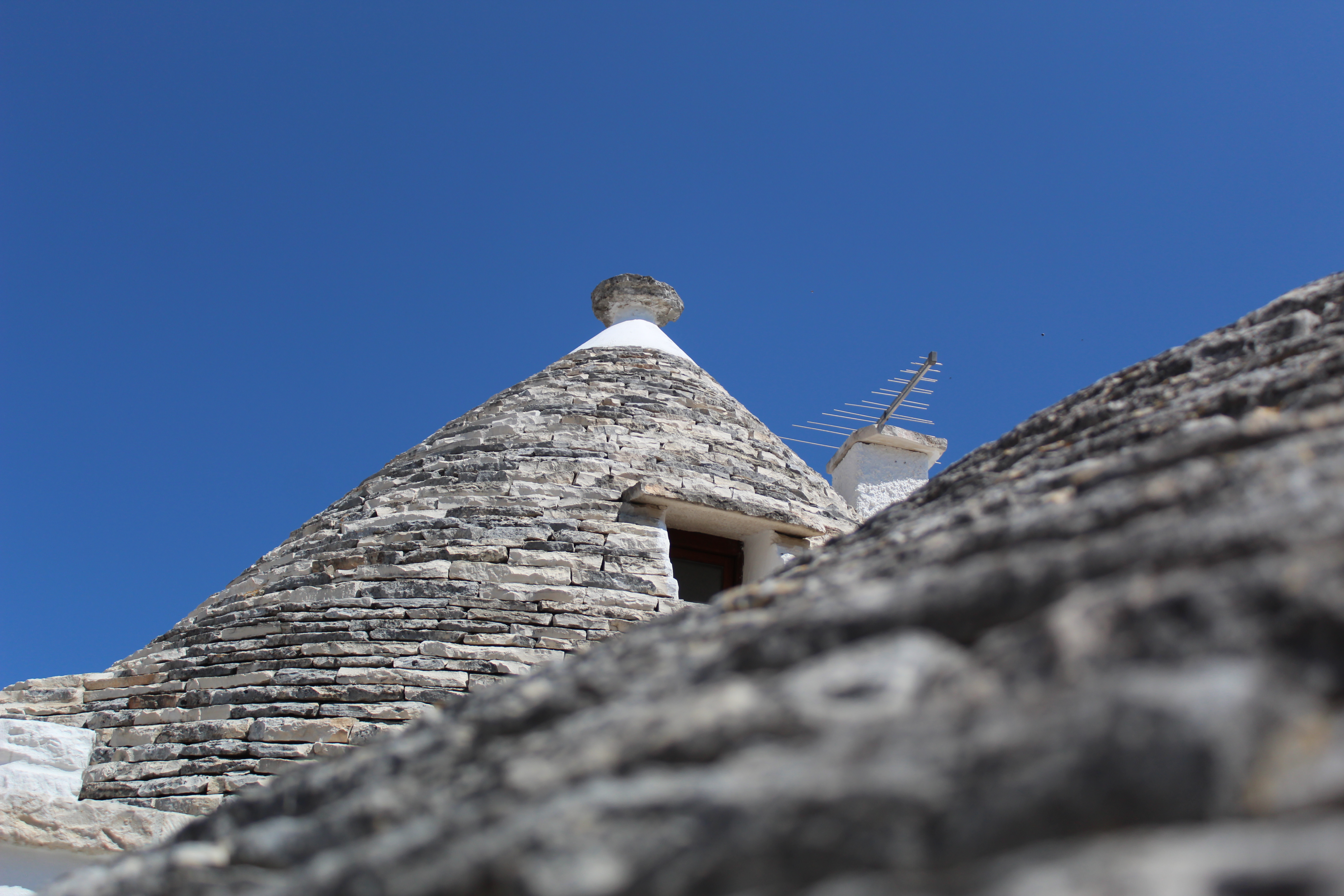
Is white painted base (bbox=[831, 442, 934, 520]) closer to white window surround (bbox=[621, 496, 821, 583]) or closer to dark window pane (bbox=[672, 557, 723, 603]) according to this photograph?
dark window pane (bbox=[672, 557, 723, 603])

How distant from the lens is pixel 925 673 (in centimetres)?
80

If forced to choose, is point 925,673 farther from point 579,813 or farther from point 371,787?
Answer: point 371,787

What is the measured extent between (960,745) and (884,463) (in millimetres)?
7773

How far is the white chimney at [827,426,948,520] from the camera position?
26.7 ft

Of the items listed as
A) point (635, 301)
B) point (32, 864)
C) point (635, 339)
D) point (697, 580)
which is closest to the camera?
point (32, 864)

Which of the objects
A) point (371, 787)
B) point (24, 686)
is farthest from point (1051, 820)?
point (24, 686)

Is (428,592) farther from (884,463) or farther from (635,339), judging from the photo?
(884,463)

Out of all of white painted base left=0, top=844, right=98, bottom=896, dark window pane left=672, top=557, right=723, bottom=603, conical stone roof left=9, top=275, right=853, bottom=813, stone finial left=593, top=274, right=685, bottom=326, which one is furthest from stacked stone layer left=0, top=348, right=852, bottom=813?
stone finial left=593, top=274, right=685, bottom=326

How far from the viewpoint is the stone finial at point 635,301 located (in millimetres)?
8016

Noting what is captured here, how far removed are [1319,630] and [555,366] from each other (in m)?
6.47

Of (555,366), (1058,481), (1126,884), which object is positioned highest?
(555,366)

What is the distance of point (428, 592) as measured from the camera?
465 centimetres

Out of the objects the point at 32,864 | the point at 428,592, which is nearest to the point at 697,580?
the point at 428,592

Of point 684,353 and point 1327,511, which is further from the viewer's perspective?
point 684,353
